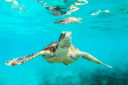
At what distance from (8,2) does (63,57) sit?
1112cm

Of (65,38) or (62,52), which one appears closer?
(65,38)

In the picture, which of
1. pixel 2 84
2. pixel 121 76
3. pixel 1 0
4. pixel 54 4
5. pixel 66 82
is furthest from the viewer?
pixel 2 84

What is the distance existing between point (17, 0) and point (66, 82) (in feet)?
32.2

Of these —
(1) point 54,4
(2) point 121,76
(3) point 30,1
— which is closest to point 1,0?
(3) point 30,1

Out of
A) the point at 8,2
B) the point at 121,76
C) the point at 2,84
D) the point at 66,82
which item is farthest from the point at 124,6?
the point at 2,84

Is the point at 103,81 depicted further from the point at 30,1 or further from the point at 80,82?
the point at 30,1

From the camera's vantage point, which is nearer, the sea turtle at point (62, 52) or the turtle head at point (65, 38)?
the turtle head at point (65, 38)

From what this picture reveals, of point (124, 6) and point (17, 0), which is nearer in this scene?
point (17, 0)

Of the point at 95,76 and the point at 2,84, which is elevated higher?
the point at 2,84

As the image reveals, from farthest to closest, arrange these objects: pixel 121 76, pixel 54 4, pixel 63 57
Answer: pixel 121 76 → pixel 54 4 → pixel 63 57

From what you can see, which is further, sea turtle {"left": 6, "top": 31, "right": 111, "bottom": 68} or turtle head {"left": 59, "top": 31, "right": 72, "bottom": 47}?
sea turtle {"left": 6, "top": 31, "right": 111, "bottom": 68}

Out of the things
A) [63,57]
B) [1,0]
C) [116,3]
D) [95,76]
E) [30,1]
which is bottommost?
[63,57]

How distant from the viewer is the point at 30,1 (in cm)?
1422

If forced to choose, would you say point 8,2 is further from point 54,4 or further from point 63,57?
point 63,57
